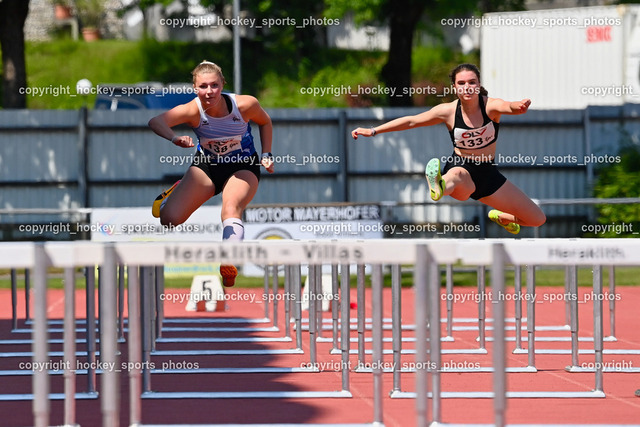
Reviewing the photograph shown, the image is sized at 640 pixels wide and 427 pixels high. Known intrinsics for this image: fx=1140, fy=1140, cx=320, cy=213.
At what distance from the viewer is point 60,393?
841cm

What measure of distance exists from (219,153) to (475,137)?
74.8 inches

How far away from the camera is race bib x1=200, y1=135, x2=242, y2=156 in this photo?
27.1ft

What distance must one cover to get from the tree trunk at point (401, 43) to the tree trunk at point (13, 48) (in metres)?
7.95

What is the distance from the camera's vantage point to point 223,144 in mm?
8289

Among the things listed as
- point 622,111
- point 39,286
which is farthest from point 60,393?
point 622,111

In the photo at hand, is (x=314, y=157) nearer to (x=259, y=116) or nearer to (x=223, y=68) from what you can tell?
(x=259, y=116)

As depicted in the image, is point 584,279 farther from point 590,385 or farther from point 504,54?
point 590,385

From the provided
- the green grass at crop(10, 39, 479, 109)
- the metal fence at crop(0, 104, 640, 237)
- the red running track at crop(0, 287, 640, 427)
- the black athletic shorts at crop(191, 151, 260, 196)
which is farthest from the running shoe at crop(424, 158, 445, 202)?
the green grass at crop(10, 39, 479, 109)

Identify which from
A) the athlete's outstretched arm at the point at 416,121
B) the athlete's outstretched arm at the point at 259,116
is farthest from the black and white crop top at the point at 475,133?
the athlete's outstretched arm at the point at 259,116

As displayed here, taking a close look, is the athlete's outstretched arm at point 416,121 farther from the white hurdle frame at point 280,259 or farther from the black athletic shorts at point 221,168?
the white hurdle frame at point 280,259

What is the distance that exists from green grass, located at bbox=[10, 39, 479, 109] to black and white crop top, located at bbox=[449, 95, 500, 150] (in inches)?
1182

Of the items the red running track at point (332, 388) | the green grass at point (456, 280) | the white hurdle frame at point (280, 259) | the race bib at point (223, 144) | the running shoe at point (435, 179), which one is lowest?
the red running track at point (332, 388)

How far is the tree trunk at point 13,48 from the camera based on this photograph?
22938 mm

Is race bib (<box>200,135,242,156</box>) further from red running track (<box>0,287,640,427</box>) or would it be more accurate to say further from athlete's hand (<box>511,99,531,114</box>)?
athlete's hand (<box>511,99,531,114</box>)
